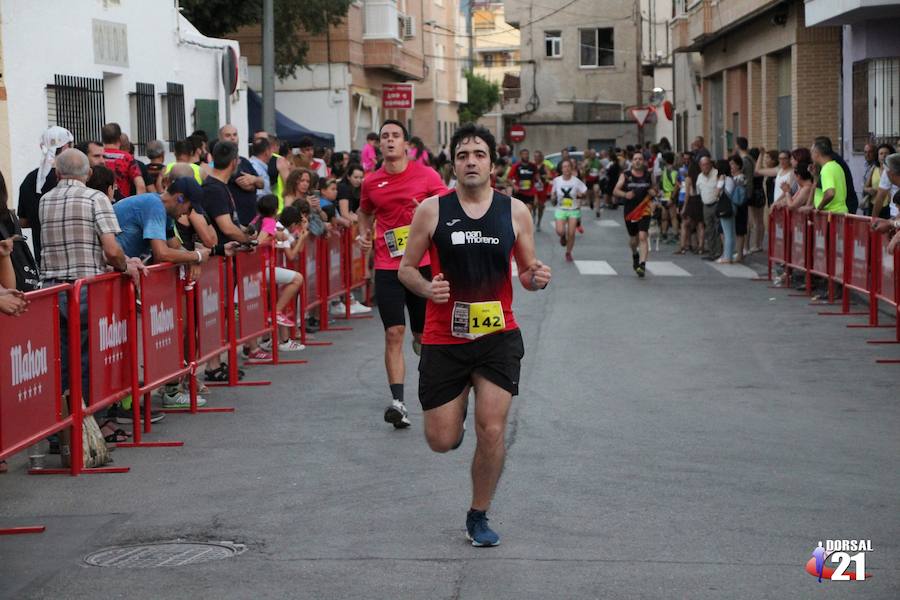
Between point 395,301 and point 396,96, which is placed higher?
point 396,96

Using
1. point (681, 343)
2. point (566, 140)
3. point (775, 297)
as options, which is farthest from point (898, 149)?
point (566, 140)

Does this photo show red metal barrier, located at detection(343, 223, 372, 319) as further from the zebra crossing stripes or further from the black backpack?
the black backpack

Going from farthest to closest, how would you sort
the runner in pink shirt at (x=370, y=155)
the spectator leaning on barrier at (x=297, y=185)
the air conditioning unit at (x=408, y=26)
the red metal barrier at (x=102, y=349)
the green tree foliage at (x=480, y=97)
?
1. the green tree foliage at (x=480, y=97)
2. the air conditioning unit at (x=408, y=26)
3. the runner in pink shirt at (x=370, y=155)
4. the spectator leaning on barrier at (x=297, y=185)
5. the red metal barrier at (x=102, y=349)

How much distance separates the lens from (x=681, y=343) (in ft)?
48.2

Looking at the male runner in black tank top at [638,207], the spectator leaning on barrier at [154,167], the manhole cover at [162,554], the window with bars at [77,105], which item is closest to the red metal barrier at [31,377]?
the manhole cover at [162,554]

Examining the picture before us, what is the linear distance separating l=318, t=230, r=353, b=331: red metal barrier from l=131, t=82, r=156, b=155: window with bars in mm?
6360

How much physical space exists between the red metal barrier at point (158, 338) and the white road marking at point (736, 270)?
13.4 metres

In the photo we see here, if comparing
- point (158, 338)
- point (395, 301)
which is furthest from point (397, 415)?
point (158, 338)

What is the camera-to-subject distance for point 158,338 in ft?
34.0

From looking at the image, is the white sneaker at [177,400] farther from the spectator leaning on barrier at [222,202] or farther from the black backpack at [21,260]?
the black backpack at [21,260]

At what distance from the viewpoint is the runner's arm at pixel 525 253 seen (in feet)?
22.8

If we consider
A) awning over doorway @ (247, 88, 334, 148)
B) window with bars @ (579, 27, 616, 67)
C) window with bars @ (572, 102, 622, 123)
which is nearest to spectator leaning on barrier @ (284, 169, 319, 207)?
awning over doorway @ (247, 88, 334, 148)

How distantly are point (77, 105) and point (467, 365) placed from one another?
13874 millimetres

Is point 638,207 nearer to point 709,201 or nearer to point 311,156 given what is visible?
point 709,201
